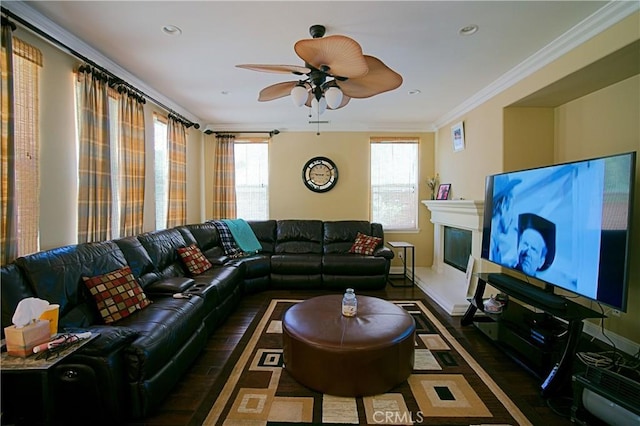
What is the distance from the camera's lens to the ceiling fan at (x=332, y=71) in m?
1.75

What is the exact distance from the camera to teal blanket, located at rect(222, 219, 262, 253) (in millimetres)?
4758

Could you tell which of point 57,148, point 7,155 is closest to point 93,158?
point 57,148

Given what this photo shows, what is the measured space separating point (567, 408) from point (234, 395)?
2203 millimetres

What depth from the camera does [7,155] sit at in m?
1.96

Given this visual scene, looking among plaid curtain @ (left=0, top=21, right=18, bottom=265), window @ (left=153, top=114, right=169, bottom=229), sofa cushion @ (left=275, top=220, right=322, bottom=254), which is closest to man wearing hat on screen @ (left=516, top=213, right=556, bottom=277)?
sofa cushion @ (left=275, top=220, right=322, bottom=254)

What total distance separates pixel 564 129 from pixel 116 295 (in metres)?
4.53

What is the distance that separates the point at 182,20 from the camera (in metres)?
2.22

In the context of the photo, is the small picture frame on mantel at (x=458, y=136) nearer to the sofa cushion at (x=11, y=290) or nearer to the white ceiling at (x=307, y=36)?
the white ceiling at (x=307, y=36)

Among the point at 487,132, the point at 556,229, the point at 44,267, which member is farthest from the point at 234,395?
the point at 487,132

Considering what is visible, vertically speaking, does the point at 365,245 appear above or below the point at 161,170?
below

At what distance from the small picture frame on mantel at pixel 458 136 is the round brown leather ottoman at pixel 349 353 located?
3104mm

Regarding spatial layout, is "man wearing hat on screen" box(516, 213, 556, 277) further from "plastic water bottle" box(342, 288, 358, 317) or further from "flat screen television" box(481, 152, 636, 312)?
"plastic water bottle" box(342, 288, 358, 317)

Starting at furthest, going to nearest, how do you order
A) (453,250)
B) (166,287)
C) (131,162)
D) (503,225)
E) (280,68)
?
(453,250)
(131,162)
(503,225)
(166,287)
(280,68)

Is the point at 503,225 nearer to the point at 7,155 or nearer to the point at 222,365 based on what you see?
the point at 222,365
